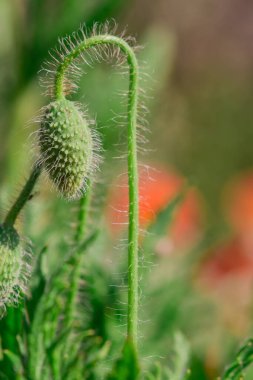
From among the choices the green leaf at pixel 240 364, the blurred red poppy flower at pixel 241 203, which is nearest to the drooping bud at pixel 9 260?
the green leaf at pixel 240 364

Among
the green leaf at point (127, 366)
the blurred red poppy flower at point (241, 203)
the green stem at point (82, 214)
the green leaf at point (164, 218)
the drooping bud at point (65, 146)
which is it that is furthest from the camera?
the blurred red poppy flower at point (241, 203)

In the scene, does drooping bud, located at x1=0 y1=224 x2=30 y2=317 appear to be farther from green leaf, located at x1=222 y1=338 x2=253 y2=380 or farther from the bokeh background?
green leaf, located at x1=222 y1=338 x2=253 y2=380

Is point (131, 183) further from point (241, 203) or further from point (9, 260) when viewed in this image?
point (241, 203)

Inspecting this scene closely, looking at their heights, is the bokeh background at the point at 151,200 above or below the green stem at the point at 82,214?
above

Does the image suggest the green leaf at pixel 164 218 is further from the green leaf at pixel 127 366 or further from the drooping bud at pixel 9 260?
the green leaf at pixel 127 366

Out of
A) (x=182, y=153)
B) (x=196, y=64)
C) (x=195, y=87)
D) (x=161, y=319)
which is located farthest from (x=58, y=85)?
(x=196, y=64)

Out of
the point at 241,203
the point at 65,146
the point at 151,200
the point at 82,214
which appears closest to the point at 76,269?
the point at 82,214
